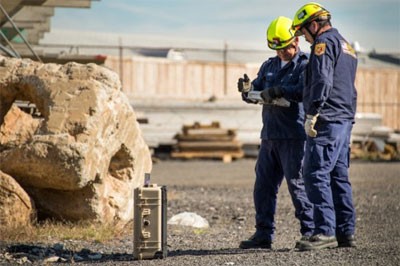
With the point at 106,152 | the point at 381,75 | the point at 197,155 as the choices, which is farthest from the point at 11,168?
the point at 381,75

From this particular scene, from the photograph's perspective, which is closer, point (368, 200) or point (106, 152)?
point (106, 152)

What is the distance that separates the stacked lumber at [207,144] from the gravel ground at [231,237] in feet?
23.7

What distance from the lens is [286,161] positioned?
8961mm

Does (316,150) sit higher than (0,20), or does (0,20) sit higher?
(0,20)

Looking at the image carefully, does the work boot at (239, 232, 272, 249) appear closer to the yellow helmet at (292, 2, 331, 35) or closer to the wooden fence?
the yellow helmet at (292, 2, 331, 35)

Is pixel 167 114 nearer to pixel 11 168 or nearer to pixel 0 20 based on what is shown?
pixel 0 20

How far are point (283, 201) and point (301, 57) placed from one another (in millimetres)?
6160

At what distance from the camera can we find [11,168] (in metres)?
10.1

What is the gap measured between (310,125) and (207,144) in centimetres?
1851

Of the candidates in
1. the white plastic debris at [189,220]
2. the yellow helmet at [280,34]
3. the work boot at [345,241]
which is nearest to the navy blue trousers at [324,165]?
the work boot at [345,241]

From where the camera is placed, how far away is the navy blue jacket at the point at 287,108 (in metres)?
8.96

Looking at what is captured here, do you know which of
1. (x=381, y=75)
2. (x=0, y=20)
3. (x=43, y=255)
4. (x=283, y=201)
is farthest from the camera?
(x=381, y=75)

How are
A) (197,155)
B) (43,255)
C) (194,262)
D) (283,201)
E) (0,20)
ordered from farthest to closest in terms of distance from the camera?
(197,155) < (0,20) < (283,201) < (43,255) < (194,262)

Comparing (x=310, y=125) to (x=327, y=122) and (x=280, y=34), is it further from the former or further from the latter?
(x=280, y=34)
